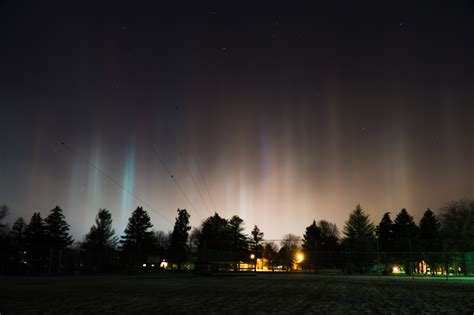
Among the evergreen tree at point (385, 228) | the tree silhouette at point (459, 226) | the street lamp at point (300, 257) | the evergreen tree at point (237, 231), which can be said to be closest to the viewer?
the tree silhouette at point (459, 226)

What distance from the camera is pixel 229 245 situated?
49281 mm

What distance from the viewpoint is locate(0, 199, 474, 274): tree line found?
37281mm

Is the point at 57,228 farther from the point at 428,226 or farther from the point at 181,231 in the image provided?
the point at 428,226

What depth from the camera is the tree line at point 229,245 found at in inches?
1468

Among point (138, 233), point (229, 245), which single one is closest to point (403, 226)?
point (229, 245)

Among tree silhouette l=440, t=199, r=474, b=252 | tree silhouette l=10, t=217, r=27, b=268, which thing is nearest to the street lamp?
tree silhouette l=440, t=199, r=474, b=252

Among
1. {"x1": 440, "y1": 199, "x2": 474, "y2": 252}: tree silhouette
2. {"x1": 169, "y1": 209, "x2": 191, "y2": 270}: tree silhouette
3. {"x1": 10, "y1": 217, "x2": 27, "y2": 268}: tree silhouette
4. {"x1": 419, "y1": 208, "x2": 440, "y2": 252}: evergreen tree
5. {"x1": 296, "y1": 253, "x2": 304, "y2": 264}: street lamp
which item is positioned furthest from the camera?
{"x1": 169, "y1": 209, "x2": 191, "y2": 270}: tree silhouette

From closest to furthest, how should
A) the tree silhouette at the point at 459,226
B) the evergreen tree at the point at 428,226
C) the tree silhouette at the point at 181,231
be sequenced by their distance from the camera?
1. the tree silhouette at the point at 459,226
2. the evergreen tree at the point at 428,226
3. the tree silhouette at the point at 181,231

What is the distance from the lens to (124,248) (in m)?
75.8

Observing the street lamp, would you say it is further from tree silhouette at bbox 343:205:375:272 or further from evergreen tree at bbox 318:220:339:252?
evergreen tree at bbox 318:220:339:252

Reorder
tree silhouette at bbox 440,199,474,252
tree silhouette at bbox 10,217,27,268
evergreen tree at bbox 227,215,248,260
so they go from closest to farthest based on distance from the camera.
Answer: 1. tree silhouette at bbox 10,217,27,268
2. tree silhouette at bbox 440,199,474,252
3. evergreen tree at bbox 227,215,248,260

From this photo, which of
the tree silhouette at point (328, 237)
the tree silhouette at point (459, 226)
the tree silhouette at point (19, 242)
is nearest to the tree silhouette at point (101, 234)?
the tree silhouette at point (19, 242)

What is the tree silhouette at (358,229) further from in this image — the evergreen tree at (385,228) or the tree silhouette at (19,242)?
the tree silhouette at (19,242)

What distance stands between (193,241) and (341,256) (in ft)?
176
